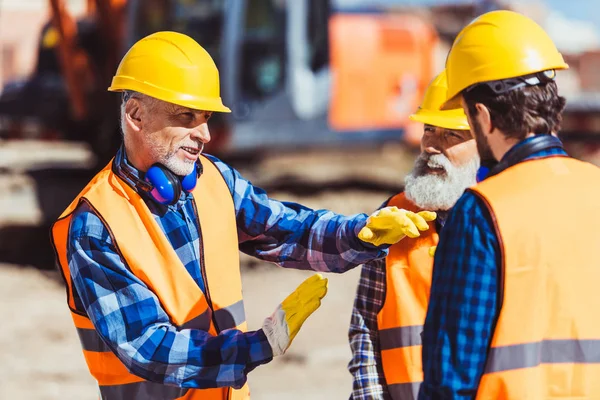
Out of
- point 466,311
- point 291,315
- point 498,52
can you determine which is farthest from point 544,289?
point 291,315

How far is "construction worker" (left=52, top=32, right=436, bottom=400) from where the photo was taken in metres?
2.29

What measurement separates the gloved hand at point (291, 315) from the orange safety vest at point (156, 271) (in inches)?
9.6

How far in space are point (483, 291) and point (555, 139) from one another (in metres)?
0.41

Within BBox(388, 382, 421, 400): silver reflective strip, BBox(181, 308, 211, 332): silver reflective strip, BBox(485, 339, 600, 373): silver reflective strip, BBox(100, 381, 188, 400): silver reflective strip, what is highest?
BBox(485, 339, 600, 373): silver reflective strip

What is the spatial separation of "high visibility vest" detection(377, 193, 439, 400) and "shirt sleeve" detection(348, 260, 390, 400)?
0.03 meters

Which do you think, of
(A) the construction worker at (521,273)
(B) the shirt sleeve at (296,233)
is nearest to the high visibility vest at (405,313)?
(B) the shirt sleeve at (296,233)

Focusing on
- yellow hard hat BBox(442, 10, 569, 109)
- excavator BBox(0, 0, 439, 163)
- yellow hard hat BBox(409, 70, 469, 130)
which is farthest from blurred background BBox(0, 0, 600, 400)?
yellow hard hat BBox(442, 10, 569, 109)

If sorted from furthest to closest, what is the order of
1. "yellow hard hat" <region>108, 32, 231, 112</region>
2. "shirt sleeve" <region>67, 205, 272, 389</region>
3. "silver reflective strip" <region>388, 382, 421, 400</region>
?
"silver reflective strip" <region>388, 382, 421, 400</region>, "yellow hard hat" <region>108, 32, 231, 112</region>, "shirt sleeve" <region>67, 205, 272, 389</region>

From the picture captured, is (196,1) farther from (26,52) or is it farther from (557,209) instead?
(26,52)

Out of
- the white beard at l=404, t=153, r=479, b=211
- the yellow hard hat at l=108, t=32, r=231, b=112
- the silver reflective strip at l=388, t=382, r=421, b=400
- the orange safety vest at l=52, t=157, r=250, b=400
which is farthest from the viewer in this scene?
the white beard at l=404, t=153, r=479, b=211

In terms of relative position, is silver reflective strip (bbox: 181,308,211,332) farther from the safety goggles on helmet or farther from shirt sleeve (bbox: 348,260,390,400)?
the safety goggles on helmet

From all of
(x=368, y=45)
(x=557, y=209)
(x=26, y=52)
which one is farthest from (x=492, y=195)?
(x=26, y=52)

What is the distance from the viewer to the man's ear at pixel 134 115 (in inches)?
101

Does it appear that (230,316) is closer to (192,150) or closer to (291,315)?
(291,315)
